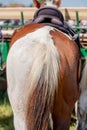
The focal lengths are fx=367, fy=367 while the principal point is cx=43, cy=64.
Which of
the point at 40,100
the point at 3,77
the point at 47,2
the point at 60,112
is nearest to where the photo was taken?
the point at 40,100

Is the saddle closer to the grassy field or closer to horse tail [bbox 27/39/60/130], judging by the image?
horse tail [bbox 27/39/60/130]

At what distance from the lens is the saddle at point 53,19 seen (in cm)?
397

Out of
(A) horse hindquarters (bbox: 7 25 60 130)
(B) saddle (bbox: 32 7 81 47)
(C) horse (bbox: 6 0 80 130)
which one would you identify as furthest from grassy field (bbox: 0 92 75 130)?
(A) horse hindquarters (bbox: 7 25 60 130)

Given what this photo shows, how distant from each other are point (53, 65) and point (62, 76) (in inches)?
6.2

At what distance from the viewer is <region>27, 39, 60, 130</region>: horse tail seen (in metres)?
3.02

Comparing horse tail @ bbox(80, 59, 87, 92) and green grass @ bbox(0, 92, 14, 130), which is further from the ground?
horse tail @ bbox(80, 59, 87, 92)

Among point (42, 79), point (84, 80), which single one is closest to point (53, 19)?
point (84, 80)

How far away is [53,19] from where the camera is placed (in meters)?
4.09

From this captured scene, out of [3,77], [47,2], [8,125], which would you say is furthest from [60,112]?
[3,77]

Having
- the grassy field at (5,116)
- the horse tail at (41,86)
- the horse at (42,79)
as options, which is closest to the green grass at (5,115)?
the grassy field at (5,116)

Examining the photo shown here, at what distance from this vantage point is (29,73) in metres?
3.07

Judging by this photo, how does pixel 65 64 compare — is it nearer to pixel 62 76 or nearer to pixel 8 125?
pixel 62 76

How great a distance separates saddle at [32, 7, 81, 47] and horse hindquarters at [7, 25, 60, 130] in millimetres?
802

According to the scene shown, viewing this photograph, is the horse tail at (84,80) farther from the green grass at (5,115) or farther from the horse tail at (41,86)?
the green grass at (5,115)
